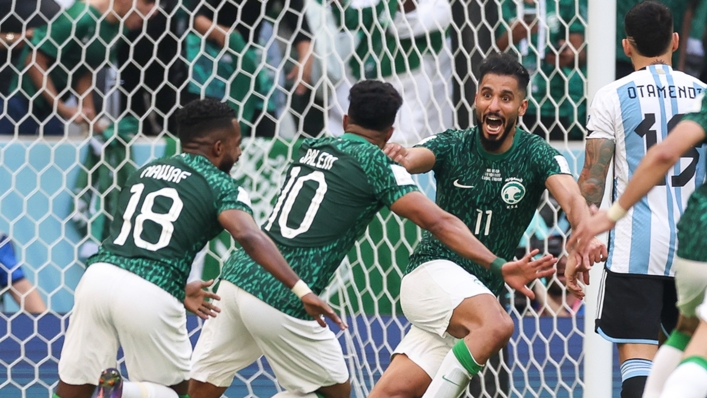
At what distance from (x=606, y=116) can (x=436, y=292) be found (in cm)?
99

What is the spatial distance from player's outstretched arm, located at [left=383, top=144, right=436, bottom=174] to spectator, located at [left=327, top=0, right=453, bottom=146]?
1.50 m

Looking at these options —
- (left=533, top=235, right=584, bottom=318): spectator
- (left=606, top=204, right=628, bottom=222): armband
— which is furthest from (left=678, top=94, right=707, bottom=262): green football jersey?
(left=533, top=235, right=584, bottom=318): spectator

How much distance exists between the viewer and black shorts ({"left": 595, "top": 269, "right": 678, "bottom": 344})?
4.64m

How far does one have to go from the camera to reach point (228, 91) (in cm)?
658

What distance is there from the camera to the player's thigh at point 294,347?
4.46 metres

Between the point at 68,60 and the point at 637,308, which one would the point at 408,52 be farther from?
the point at 637,308

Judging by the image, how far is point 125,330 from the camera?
4.41 metres

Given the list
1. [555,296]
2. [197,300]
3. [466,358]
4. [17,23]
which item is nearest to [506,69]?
[466,358]

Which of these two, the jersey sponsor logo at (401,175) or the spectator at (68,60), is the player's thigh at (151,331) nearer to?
the jersey sponsor logo at (401,175)

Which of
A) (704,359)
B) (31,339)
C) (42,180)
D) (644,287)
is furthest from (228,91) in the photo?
(704,359)

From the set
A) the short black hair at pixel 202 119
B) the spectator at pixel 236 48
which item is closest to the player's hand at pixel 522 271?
the short black hair at pixel 202 119

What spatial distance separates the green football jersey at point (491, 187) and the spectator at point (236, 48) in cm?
190

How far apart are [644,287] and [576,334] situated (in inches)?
72.8

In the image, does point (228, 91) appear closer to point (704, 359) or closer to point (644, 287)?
point (644, 287)
